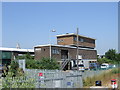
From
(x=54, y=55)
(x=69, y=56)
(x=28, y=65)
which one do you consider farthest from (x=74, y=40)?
(x=28, y=65)

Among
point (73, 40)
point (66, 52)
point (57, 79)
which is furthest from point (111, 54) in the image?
point (57, 79)

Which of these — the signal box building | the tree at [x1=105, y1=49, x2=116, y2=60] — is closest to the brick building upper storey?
the signal box building

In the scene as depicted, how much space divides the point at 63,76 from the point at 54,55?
97.3ft

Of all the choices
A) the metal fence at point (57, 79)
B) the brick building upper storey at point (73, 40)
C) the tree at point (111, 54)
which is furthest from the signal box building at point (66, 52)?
the metal fence at point (57, 79)

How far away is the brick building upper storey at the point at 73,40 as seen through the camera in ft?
177

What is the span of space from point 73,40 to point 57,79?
42758 millimetres

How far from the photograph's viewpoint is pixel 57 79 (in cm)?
1143

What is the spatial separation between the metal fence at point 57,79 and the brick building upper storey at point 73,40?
38850 millimetres

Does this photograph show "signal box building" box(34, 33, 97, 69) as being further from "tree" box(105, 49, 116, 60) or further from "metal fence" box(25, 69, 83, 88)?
"metal fence" box(25, 69, 83, 88)

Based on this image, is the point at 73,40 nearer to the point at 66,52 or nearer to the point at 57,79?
the point at 66,52

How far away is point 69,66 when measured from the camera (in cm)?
4506

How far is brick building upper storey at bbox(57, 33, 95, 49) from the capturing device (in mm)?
53919

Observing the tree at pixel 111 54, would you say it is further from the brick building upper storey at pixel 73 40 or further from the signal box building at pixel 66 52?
the signal box building at pixel 66 52

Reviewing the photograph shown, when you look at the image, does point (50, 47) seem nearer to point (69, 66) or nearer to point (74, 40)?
point (69, 66)
